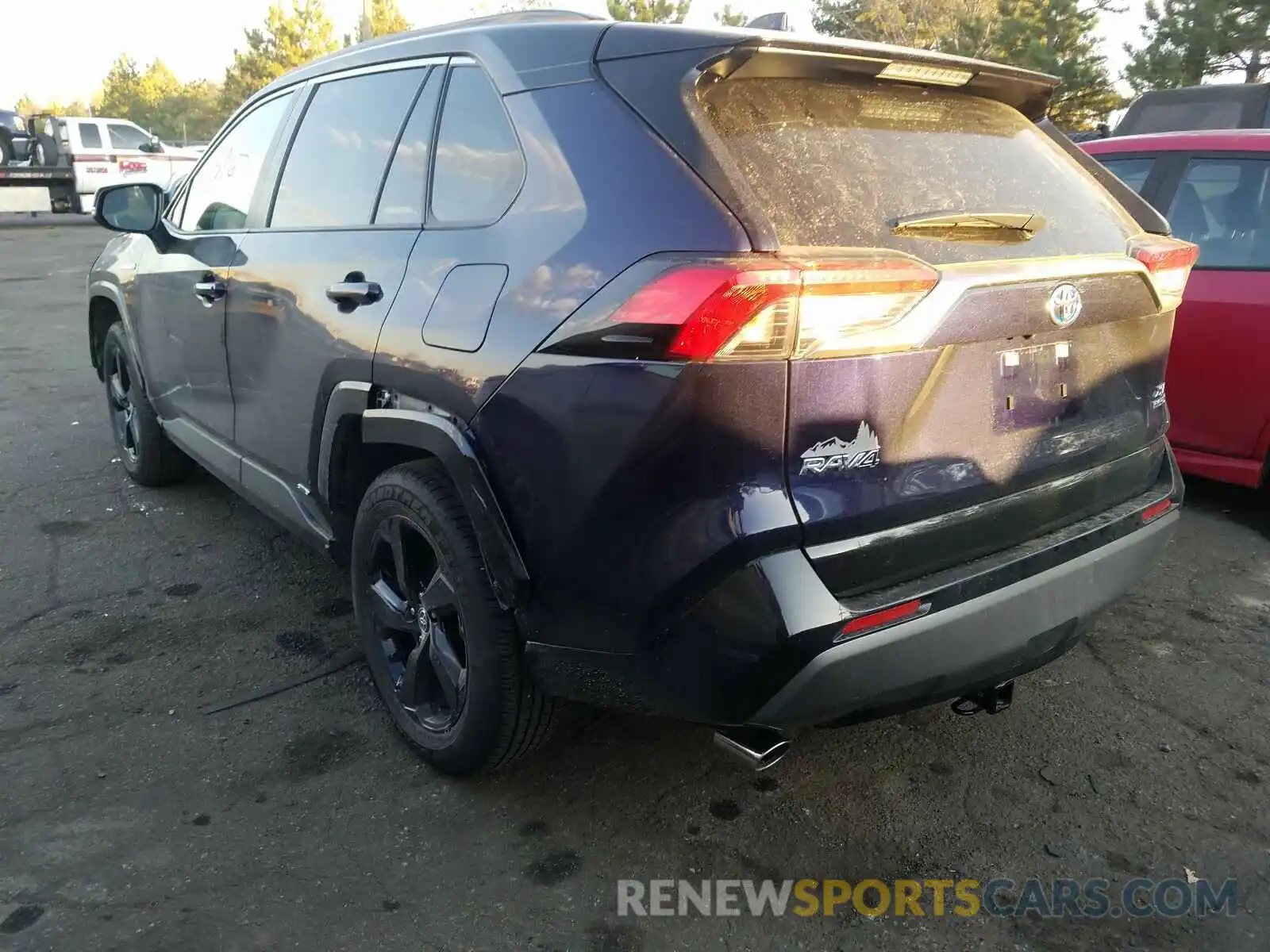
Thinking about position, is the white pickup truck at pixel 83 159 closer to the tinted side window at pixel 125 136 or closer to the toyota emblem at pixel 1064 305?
the tinted side window at pixel 125 136

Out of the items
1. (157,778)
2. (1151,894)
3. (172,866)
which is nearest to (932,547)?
(1151,894)

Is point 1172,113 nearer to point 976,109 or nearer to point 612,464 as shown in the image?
point 976,109

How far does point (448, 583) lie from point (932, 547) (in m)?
1.16

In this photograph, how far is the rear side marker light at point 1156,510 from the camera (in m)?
2.63

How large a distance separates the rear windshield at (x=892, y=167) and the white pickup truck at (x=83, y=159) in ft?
73.1

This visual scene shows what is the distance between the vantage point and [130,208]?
411cm

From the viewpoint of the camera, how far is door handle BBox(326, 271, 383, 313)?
274 cm

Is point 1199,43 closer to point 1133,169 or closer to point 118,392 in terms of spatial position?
point 1133,169

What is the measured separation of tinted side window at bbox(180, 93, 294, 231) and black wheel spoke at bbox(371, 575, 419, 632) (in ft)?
5.17

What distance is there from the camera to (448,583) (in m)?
2.54

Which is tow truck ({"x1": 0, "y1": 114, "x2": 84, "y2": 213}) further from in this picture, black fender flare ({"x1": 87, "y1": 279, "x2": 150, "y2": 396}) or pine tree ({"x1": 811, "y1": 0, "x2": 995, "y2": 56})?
pine tree ({"x1": 811, "y1": 0, "x2": 995, "y2": 56})

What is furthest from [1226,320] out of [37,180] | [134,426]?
[37,180]

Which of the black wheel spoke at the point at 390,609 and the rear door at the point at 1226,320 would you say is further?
the rear door at the point at 1226,320

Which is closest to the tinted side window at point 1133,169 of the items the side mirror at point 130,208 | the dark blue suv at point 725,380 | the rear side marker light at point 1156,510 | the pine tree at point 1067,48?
the dark blue suv at point 725,380
